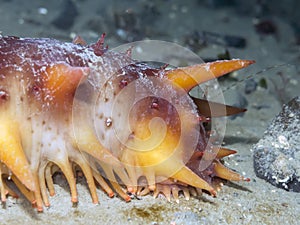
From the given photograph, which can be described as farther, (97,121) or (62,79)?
(97,121)

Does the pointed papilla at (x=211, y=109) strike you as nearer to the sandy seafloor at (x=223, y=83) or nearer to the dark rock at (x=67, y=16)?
the sandy seafloor at (x=223, y=83)

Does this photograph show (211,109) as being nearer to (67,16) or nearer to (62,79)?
(62,79)

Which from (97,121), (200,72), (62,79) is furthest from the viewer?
(200,72)

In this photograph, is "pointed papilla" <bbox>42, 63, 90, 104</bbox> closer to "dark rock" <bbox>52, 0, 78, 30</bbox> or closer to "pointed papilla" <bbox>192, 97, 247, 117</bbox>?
"pointed papilla" <bbox>192, 97, 247, 117</bbox>

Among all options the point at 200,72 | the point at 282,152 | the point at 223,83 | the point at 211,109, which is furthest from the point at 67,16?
the point at 282,152

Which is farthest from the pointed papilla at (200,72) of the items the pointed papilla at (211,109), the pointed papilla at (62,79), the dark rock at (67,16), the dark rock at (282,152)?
the dark rock at (67,16)

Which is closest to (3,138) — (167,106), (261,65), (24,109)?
(24,109)

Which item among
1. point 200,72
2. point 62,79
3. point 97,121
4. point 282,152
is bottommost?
point 282,152
